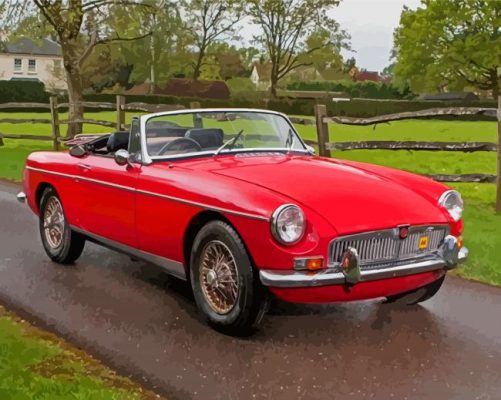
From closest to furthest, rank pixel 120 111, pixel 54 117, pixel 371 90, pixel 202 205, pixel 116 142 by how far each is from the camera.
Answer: pixel 202 205, pixel 116 142, pixel 120 111, pixel 54 117, pixel 371 90

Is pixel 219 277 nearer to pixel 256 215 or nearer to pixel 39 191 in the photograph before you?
pixel 256 215

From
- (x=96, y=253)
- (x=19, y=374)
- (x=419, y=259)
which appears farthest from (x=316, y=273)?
(x=96, y=253)

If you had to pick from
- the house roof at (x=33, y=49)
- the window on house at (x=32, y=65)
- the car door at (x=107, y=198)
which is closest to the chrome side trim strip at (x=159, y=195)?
the car door at (x=107, y=198)

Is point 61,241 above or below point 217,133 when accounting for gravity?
below

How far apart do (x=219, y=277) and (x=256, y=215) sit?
1.96 ft

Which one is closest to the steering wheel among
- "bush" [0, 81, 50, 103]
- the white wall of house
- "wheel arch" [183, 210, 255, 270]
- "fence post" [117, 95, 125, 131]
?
"wheel arch" [183, 210, 255, 270]

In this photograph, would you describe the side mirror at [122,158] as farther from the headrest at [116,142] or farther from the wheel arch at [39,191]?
the wheel arch at [39,191]

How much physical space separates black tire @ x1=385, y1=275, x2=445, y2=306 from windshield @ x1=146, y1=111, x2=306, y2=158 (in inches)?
60.4

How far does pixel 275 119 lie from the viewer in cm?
638

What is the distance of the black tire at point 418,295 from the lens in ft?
18.0

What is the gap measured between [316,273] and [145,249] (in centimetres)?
166

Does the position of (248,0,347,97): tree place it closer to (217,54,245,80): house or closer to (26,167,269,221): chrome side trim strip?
(217,54,245,80): house

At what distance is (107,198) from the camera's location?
19.8ft

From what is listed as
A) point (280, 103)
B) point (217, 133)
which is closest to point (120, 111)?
point (217, 133)
